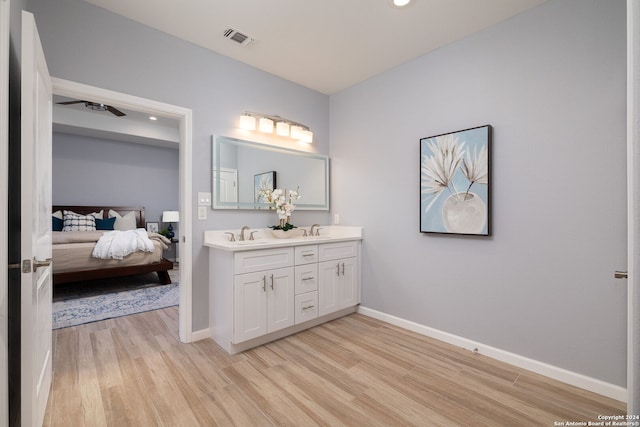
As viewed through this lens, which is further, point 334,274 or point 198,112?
point 334,274

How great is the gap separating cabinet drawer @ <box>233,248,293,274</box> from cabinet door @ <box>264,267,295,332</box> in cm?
6

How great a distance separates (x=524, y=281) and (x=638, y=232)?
55.1 inches

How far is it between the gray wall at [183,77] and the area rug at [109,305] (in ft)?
4.41

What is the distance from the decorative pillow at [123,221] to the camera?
5.52 m

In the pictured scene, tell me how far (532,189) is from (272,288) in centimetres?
210

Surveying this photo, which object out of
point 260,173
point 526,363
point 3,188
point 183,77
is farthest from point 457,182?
point 3,188

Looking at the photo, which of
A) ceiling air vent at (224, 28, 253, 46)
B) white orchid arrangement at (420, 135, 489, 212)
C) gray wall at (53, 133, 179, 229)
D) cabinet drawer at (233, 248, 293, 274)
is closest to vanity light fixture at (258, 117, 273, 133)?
ceiling air vent at (224, 28, 253, 46)

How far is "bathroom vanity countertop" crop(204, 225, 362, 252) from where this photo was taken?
2.36 m

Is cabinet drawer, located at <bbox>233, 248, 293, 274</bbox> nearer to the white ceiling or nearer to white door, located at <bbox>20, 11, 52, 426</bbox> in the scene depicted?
white door, located at <bbox>20, 11, 52, 426</bbox>

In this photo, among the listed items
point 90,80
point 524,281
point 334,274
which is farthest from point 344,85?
point 524,281

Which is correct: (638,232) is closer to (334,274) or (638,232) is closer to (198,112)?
(334,274)

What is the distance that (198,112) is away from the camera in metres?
2.57

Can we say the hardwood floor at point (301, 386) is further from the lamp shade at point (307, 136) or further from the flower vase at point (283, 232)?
the lamp shade at point (307, 136)

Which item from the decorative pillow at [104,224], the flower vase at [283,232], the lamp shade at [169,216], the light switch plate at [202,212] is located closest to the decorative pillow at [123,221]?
the decorative pillow at [104,224]
